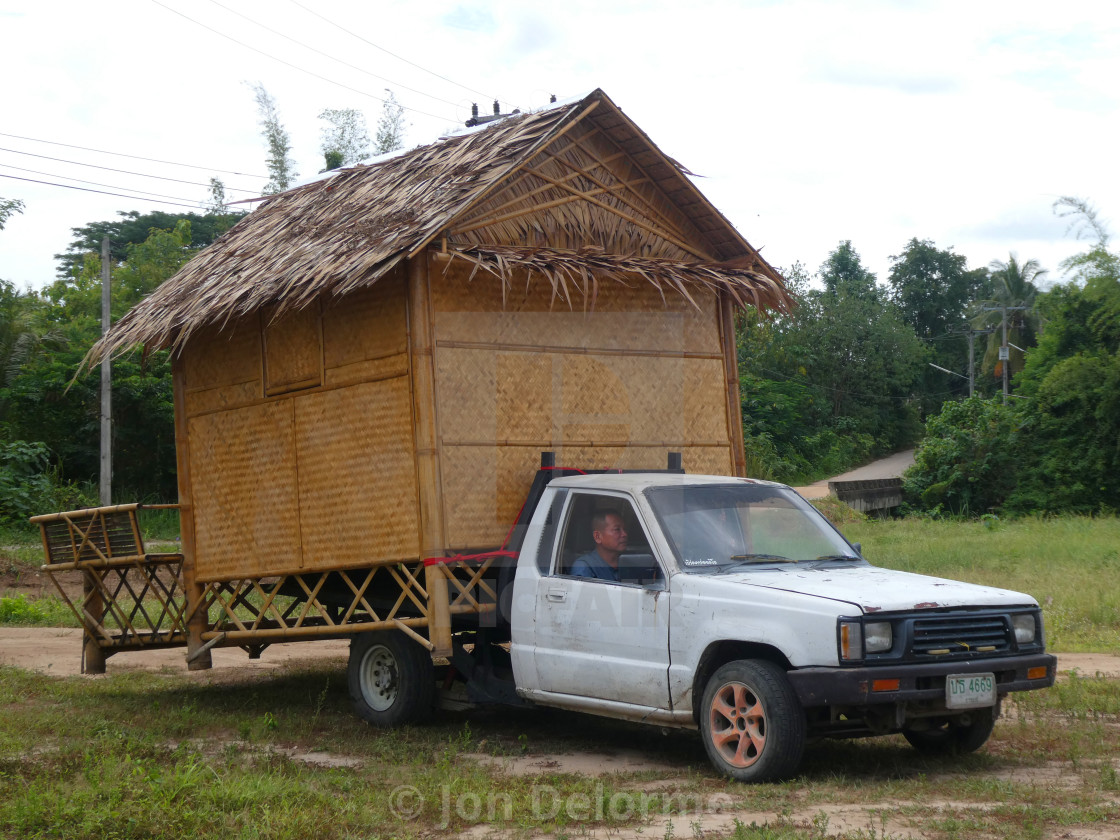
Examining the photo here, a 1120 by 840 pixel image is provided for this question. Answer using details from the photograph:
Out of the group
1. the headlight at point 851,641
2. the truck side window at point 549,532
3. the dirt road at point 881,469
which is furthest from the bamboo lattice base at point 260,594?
the dirt road at point 881,469

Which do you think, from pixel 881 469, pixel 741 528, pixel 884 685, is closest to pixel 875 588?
pixel 884 685

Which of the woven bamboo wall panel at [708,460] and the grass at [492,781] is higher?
the woven bamboo wall panel at [708,460]

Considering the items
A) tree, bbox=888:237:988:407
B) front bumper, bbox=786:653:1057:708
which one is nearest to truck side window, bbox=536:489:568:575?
front bumper, bbox=786:653:1057:708

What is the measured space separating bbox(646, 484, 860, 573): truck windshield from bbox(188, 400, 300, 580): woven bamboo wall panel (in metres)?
3.28

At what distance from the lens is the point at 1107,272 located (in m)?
35.6

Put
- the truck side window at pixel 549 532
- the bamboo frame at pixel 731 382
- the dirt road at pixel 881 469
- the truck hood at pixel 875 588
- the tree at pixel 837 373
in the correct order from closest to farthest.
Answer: the truck hood at pixel 875 588
the truck side window at pixel 549 532
the bamboo frame at pixel 731 382
the dirt road at pixel 881 469
the tree at pixel 837 373

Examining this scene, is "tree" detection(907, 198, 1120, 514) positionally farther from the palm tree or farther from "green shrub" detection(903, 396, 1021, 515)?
the palm tree

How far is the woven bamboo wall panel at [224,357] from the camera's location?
9656 millimetres

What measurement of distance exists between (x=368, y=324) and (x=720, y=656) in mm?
3562

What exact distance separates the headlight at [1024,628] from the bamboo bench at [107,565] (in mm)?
6720

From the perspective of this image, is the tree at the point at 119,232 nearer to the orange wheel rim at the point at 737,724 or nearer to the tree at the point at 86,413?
the tree at the point at 86,413

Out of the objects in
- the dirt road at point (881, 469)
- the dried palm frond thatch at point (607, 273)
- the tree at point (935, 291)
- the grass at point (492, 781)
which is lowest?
the grass at point (492, 781)

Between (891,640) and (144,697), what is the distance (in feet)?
22.4

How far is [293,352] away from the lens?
926cm
